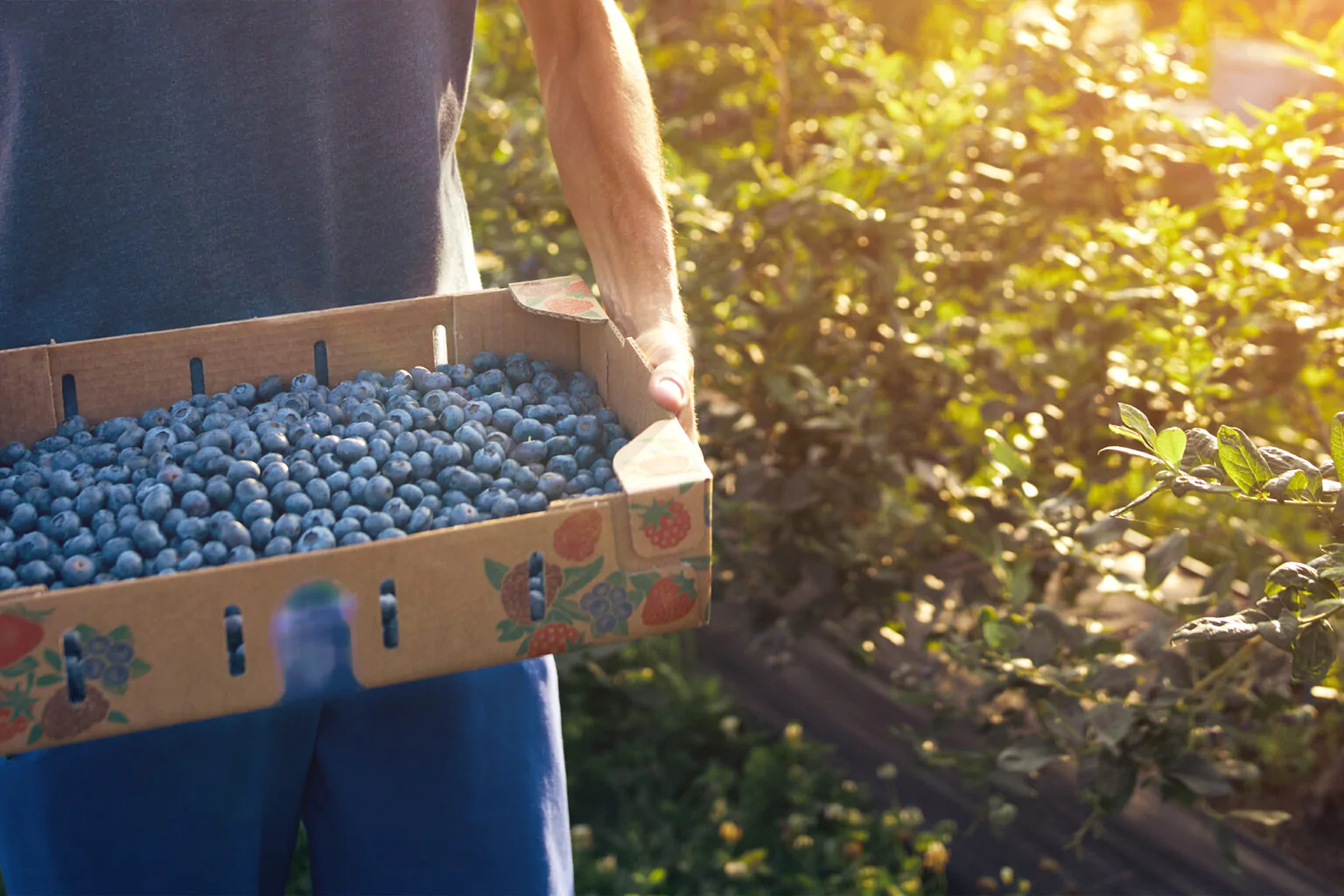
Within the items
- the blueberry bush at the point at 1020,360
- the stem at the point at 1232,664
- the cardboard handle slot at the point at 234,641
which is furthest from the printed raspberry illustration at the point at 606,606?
the stem at the point at 1232,664

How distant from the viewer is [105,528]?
0.93 meters

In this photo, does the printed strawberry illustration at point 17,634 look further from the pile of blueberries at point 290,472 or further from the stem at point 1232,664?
the stem at point 1232,664

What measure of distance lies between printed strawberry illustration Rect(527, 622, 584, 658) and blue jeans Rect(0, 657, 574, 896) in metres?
0.29

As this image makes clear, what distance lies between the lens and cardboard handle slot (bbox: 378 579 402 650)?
0.91 metres

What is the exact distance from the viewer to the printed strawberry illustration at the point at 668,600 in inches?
37.9

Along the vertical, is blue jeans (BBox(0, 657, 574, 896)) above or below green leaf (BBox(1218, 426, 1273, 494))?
below

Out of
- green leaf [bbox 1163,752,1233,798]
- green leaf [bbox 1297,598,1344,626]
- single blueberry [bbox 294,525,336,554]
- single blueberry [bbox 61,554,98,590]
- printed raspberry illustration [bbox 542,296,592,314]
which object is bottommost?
green leaf [bbox 1163,752,1233,798]

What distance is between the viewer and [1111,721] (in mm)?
1525

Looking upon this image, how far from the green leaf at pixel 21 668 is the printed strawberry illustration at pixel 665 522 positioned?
443mm

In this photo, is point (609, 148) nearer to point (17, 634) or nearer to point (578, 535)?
point (578, 535)

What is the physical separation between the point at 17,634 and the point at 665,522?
47 centimetres

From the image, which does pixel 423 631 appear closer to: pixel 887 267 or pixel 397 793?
pixel 397 793

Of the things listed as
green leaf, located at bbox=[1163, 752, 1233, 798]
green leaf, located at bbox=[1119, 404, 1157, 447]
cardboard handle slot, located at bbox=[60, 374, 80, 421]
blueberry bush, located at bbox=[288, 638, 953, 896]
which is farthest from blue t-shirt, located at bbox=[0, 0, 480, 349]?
blueberry bush, located at bbox=[288, 638, 953, 896]

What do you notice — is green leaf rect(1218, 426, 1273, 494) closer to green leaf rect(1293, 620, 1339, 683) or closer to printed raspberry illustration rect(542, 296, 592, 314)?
green leaf rect(1293, 620, 1339, 683)
